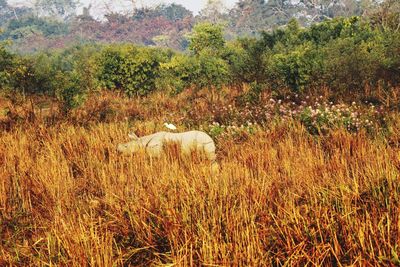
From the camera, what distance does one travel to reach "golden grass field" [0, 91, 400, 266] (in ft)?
6.63

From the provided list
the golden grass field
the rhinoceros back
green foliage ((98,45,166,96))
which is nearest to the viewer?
the golden grass field

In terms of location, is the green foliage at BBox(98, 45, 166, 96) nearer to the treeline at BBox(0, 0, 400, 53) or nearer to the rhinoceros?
the rhinoceros

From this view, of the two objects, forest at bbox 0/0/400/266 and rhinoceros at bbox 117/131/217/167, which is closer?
forest at bbox 0/0/400/266

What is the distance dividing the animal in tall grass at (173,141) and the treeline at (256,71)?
12.8 feet

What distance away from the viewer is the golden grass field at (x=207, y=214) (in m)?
2.02

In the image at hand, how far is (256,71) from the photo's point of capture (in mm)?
12188

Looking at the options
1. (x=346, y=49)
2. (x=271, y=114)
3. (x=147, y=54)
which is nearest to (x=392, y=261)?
(x=271, y=114)

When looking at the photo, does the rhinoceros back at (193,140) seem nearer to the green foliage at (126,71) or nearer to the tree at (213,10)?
the green foliage at (126,71)

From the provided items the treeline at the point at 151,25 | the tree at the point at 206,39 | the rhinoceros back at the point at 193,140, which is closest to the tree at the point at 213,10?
the treeline at the point at 151,25

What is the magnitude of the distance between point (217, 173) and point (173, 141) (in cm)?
178

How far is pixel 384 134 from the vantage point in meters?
5.25

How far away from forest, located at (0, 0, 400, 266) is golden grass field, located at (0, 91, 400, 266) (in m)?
0.01

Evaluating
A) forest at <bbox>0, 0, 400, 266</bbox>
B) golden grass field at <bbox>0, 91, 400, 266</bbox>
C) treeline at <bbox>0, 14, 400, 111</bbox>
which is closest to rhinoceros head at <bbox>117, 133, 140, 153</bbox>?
forest at <bbox>0, 0, 400, 266</bbox>

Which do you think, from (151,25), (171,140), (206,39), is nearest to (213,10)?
(151,25)
